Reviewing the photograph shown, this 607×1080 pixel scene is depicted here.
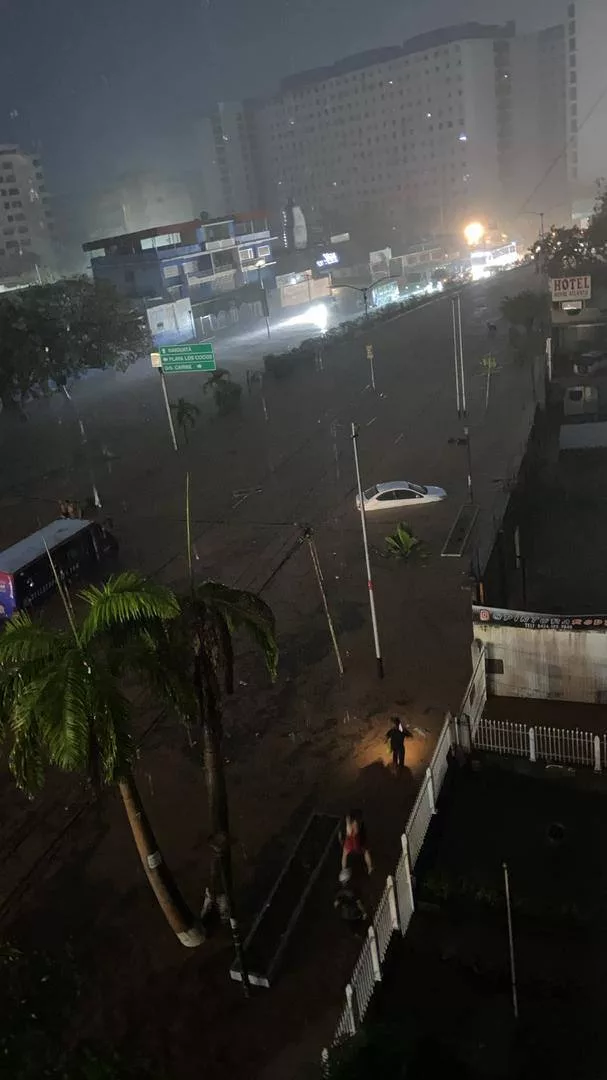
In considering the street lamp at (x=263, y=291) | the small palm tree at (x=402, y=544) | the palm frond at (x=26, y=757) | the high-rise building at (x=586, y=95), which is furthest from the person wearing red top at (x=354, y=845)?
the high-rise building at (x=586, y=95)

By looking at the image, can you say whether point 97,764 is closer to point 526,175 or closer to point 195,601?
point 195,601

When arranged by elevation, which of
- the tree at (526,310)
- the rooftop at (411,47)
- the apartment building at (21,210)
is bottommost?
the tree at (526,310)

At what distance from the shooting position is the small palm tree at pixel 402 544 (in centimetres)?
1975

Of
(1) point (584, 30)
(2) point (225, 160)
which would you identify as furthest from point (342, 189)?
(1) point (584, 30)

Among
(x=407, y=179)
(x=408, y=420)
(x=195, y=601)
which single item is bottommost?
(x=408, y=420)

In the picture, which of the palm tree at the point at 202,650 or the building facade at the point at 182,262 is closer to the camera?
the palm tree at the point at 202,650

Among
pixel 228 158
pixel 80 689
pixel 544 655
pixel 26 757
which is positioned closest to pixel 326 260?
pixel 228 158

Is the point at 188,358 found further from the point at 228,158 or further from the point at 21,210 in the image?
A: the point at 228,158

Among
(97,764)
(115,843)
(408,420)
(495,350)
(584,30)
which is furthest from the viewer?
(584,30)

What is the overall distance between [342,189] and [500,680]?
146 meters

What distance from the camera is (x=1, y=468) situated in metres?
35.0

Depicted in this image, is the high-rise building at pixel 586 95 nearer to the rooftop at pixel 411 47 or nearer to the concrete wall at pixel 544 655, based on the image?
the rooftop at pixel 411 47

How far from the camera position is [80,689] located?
23.9ft

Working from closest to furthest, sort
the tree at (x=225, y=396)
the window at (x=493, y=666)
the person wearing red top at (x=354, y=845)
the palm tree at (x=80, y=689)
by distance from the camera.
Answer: the palm tree at (x=80, y=689), the person wearing red top at (x=354, y=845), the window at (x=493, y=666), the tree at (x=225, y=396)
